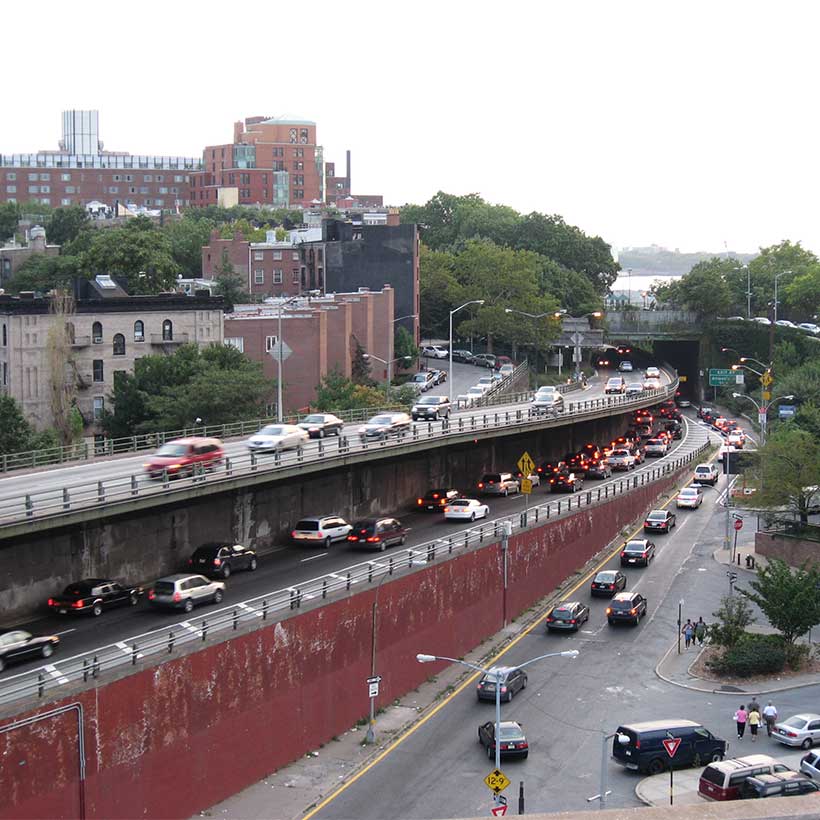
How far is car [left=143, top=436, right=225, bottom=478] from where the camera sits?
129 feet

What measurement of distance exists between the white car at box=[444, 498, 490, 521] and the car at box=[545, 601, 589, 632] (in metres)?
6.53

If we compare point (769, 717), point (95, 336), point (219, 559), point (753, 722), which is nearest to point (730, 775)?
point (753, 722)

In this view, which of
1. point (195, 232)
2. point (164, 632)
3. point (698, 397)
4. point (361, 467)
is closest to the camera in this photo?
point (164, 632)

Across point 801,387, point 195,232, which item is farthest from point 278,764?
point 195,232

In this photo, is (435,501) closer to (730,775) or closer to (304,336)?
(730,775)

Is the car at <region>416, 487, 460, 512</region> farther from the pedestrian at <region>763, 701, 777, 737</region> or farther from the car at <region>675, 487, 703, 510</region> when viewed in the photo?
the car at <region>675, 487, 703, 510</region>

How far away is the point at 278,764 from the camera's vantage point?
1304 inches

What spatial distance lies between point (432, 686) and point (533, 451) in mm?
36317

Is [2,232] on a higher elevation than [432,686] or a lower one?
higher

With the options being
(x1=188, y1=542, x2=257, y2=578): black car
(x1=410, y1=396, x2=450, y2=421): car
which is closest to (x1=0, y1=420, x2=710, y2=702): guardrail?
(x1=188, y1=542, x2=257, y2=578): black car

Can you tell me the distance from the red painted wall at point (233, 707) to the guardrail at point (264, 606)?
431mm

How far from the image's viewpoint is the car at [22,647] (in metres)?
29.5

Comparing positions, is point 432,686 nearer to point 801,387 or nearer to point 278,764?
point 278,764

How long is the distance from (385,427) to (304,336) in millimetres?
37266
